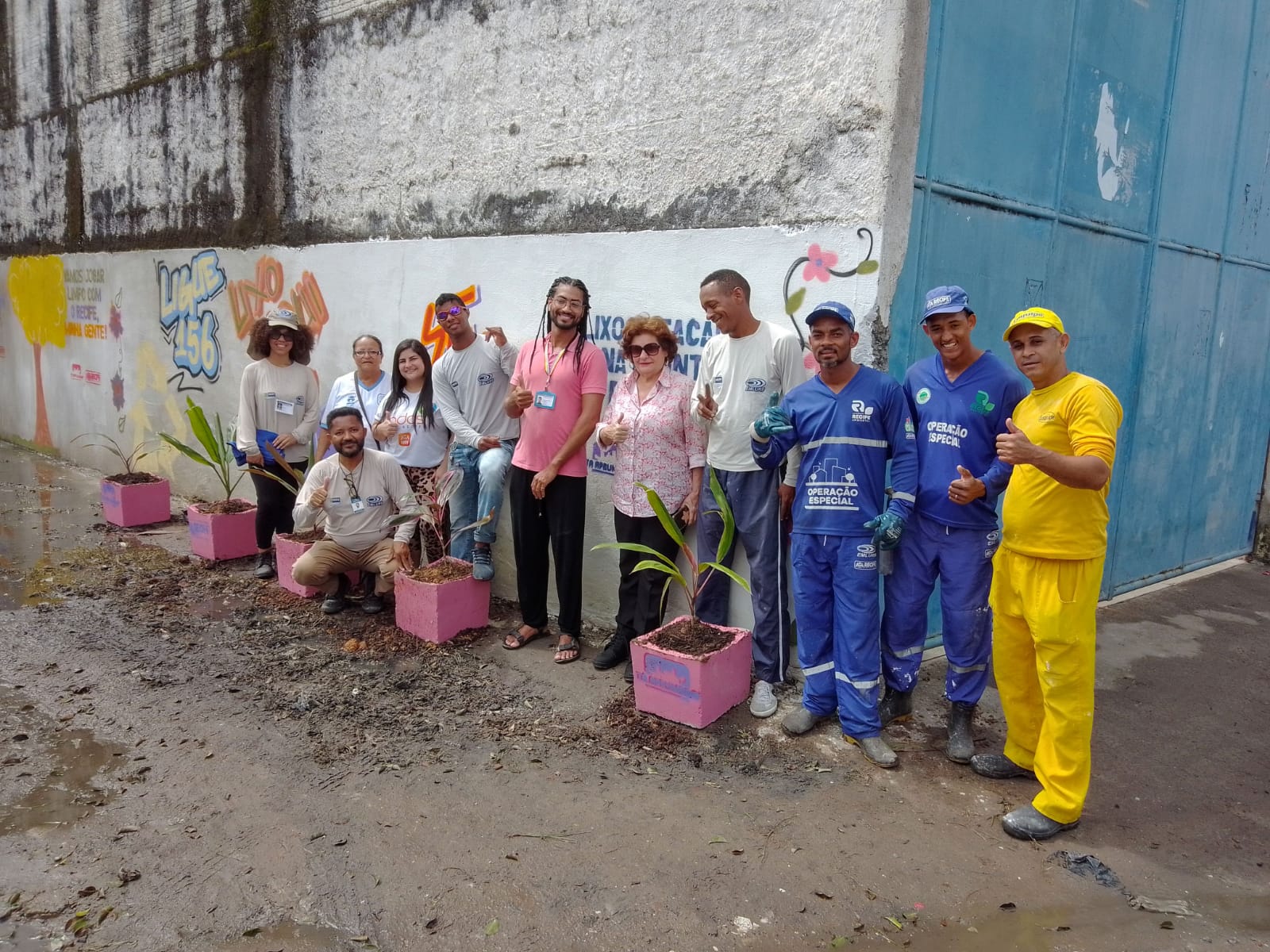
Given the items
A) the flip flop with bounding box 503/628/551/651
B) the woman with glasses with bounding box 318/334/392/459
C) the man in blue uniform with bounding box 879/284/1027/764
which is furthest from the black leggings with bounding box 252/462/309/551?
the man in blue uniform with bounding box 879/284/1027/764

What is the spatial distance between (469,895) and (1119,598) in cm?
506

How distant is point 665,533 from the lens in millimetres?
4598

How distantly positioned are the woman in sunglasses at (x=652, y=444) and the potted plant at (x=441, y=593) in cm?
99

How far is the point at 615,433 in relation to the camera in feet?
14.6

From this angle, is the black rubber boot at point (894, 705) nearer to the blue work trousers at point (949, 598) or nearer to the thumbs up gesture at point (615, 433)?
the blue work trousers at point (949, 598)

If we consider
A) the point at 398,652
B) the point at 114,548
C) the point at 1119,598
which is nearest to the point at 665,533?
the point at 398,652

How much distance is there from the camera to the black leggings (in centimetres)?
627

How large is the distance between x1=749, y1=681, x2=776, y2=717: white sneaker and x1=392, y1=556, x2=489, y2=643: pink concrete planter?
1.75 metres

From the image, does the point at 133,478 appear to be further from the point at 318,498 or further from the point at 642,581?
the point at 642,581

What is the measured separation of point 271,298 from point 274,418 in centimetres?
157

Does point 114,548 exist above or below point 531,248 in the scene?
below

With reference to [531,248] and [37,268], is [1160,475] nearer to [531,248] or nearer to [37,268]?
[531,248]

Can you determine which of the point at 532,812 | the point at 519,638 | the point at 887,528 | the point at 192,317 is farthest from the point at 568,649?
the point at 192,317

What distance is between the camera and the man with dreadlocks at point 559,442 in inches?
186
